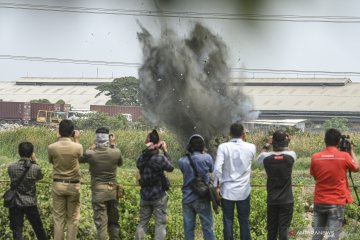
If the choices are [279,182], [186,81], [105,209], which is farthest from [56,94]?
[279,182]

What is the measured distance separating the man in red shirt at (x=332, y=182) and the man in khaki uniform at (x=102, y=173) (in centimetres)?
333

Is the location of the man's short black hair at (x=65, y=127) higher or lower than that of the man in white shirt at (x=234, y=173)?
higher

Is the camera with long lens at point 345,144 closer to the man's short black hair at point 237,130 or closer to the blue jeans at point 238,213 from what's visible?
the man's short black hair at point 237,130

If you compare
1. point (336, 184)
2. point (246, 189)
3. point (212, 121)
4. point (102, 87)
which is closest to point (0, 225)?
point (246, 189)

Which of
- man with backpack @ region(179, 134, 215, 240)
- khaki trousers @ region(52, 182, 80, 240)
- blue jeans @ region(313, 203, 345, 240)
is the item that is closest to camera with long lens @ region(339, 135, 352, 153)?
blue jeans @ region(313, 203, 345, 240)

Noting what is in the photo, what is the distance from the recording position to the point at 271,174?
1134cm

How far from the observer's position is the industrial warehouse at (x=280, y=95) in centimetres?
8562

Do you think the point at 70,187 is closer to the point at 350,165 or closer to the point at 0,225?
the point at 0,225

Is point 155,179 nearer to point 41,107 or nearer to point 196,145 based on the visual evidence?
point 196,145

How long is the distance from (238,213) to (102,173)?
7.68ft

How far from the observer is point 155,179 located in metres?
11.9

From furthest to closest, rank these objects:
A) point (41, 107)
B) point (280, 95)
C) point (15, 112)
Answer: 1. point (280, 95)
2. point (15, 112)
3. point (41, 107)

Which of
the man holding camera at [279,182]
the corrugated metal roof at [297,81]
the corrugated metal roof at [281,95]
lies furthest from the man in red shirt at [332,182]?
the corrugated metal roof at [297,81]

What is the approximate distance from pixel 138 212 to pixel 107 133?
2101 mm
